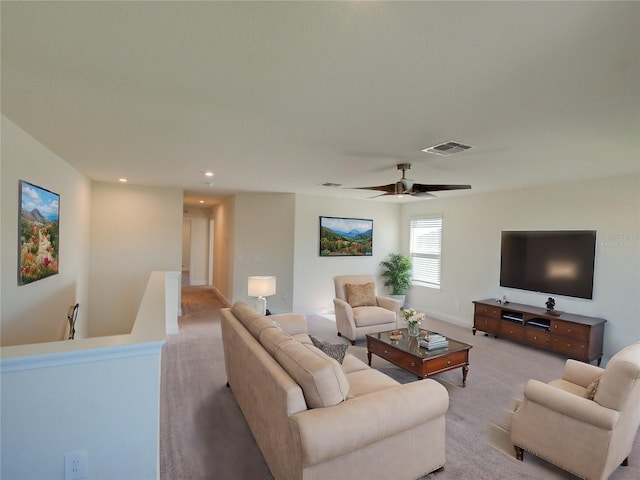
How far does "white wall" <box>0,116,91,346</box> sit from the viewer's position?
258cm

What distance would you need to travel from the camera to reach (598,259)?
4.36 metres

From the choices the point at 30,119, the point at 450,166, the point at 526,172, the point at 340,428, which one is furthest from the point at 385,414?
the point at 526,172

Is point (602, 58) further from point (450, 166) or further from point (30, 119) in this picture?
point (30, 119)

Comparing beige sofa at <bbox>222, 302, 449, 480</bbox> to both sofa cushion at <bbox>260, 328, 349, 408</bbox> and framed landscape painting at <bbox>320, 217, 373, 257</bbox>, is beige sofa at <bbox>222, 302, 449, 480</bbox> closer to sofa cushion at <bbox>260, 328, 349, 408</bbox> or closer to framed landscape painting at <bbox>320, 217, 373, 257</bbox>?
sofa cushion at <bbox>260, 328, 349, 408</bbox>

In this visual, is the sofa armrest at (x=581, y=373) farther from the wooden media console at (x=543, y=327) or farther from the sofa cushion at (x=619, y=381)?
the wooden media console at (x=543, y=327)

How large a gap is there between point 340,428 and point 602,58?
2.24 meters

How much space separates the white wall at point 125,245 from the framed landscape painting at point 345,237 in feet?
9.38

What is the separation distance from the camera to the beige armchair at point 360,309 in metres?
4.79

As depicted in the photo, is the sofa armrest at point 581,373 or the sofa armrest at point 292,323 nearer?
the sofa armrest at point 581,373

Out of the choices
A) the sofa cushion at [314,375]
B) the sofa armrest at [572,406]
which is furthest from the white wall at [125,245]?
the sofa armrest at [572,406]

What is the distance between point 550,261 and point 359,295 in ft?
9.52

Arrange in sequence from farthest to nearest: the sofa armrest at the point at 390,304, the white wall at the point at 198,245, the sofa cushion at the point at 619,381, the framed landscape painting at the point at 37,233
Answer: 1. the white wall at the point at 198,245
2. the sofa armrest at the point at 390,304
3. the framed landscape painting at the point at 37,233
4. the sofa cushion at the point at 619,381

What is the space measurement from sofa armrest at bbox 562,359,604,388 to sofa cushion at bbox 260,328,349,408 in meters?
2.15

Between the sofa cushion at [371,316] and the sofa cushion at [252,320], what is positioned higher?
the sofa cushion at [252,320]
